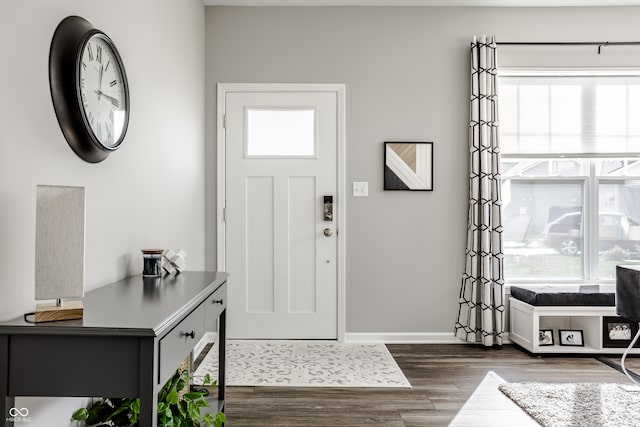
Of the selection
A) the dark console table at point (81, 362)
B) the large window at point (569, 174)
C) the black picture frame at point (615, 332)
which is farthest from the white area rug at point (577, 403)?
the dark console table at point (81, 362)

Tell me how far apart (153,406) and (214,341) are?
2.66m

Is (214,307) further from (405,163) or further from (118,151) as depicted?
(405,163)

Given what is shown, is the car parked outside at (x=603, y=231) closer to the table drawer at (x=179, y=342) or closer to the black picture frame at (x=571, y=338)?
the black picture frame at (x=571, y=338)

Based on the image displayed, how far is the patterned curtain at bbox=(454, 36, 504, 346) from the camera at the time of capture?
3568mm

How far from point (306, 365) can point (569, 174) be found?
264 cm

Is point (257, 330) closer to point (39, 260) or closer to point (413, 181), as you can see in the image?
point (413, 181)

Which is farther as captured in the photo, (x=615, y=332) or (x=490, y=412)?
(x=615, y=332)

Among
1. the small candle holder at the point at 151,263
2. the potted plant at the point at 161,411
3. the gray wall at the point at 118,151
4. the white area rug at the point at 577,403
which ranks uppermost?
the gray wall at the point at 118,151

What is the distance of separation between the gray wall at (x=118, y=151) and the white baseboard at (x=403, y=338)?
4.53ft

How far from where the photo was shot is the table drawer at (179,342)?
48.5 inches

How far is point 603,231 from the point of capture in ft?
12.6

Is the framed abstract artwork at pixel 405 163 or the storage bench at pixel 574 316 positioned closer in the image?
the storage bench at pixel 574 316

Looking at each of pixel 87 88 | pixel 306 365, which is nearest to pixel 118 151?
pixel 87 88

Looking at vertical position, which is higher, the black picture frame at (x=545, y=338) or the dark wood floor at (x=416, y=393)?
the black picture frame at (x=545, y=338)
